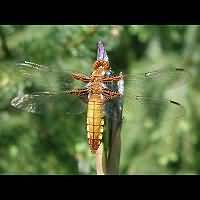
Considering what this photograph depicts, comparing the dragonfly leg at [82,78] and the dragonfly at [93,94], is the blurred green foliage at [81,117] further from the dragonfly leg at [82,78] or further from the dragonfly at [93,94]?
the dragonfly leg at [82,78]

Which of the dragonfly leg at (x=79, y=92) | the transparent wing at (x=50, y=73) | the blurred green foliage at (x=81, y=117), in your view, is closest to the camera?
the dragonfly leg at (x=79, y=92)

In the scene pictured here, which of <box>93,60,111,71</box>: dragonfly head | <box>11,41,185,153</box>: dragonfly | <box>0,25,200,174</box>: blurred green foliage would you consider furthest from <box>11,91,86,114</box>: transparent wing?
<box>0,25,200,174</box>: blurred green foliage

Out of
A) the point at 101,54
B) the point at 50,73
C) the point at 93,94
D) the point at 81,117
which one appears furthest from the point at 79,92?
the point at 81,117

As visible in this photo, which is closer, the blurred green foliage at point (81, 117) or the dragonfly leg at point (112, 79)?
the dragonfly leg at point (112, 79)

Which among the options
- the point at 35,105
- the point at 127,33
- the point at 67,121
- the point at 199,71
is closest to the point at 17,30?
the point at 67,121

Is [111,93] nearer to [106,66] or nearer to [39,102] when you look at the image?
[106,66]

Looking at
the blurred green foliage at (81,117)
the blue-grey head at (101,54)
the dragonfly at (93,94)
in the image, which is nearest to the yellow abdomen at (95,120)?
the dragonfly at (93,94)

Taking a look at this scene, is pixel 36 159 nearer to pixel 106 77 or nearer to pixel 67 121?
pixel 67 121
